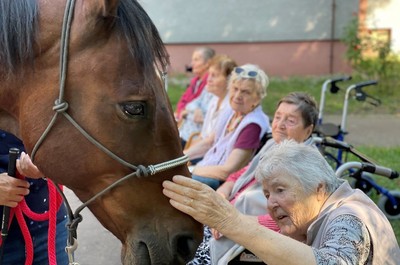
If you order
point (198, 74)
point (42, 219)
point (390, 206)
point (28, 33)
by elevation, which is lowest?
point (390, 206)

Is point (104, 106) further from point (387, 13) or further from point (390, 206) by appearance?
point (387, 13)

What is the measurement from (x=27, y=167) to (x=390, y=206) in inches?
141

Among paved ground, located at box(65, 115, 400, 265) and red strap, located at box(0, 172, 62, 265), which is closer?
red strap, located at box(0, 172, 62, 265)

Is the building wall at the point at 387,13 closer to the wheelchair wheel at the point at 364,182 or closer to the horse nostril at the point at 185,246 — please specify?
the wheelchair wheel at the point at 364,182

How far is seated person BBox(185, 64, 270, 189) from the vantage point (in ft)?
12.8

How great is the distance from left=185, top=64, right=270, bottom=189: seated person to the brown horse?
7.40ft

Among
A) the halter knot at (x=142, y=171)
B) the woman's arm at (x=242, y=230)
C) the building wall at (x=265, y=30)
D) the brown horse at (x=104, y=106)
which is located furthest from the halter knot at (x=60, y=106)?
the building wall at (x=265, y=30)

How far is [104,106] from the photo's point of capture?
1560 millimetres

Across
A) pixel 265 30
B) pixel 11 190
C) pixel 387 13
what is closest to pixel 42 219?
pixel 11 190

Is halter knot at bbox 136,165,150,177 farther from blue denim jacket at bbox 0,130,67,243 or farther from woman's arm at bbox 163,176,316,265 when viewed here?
blue denim jacket at bbox 0,130,67,243

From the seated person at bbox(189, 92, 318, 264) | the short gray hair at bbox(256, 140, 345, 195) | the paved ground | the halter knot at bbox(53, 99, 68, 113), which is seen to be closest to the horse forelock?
the halter knot at bbox(53, 99, 68, 113)

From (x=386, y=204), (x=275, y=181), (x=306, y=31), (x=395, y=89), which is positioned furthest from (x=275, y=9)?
(x=275, y=181)

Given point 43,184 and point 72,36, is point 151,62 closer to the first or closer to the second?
point 72,36

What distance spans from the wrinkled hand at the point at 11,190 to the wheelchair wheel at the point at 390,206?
3452mm
